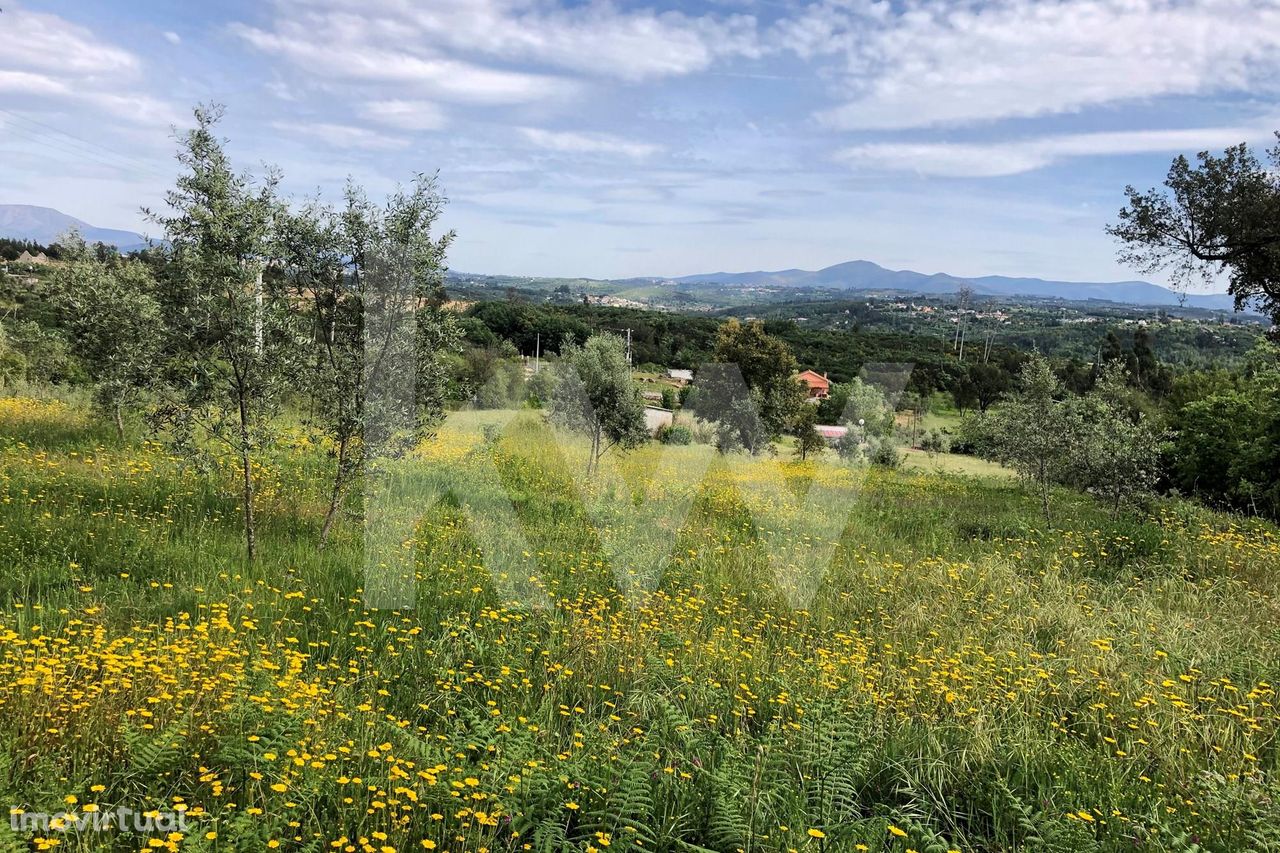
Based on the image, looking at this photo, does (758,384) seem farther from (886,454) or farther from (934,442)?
(934,442)

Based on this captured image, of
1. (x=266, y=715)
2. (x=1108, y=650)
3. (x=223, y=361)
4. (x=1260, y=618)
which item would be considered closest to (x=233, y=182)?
(x=223, y=361)

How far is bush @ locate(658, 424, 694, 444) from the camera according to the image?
1267 inches

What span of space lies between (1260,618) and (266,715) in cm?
1033

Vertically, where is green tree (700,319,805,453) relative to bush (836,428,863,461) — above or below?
above

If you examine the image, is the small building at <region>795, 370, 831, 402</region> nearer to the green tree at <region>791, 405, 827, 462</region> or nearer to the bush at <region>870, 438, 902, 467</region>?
the green tree at <region>791, 405, 827, 462</region>

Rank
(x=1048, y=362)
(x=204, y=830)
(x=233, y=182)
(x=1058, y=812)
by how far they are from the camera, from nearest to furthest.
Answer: (x=204, y=830), (x=1058, y=812), (x=233, y=182), (x=1048, y=362)

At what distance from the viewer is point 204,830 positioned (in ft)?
9.96

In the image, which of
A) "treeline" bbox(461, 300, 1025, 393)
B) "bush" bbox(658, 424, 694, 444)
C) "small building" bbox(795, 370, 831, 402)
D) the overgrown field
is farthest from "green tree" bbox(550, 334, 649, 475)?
"small building" bbox(795, 370, 831, 402)

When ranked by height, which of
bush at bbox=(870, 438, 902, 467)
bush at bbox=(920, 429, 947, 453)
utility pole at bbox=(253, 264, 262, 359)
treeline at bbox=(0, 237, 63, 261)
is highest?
treeline at bbox=(0, 237, 63, 261)

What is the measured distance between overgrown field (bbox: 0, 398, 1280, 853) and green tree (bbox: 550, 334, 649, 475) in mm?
7579

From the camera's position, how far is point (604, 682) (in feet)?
18.4

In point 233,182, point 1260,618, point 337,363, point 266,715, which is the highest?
point 233,182

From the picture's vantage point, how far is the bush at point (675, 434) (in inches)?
1267

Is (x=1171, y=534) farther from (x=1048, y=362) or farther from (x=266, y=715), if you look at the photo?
(x=266, y=715)
